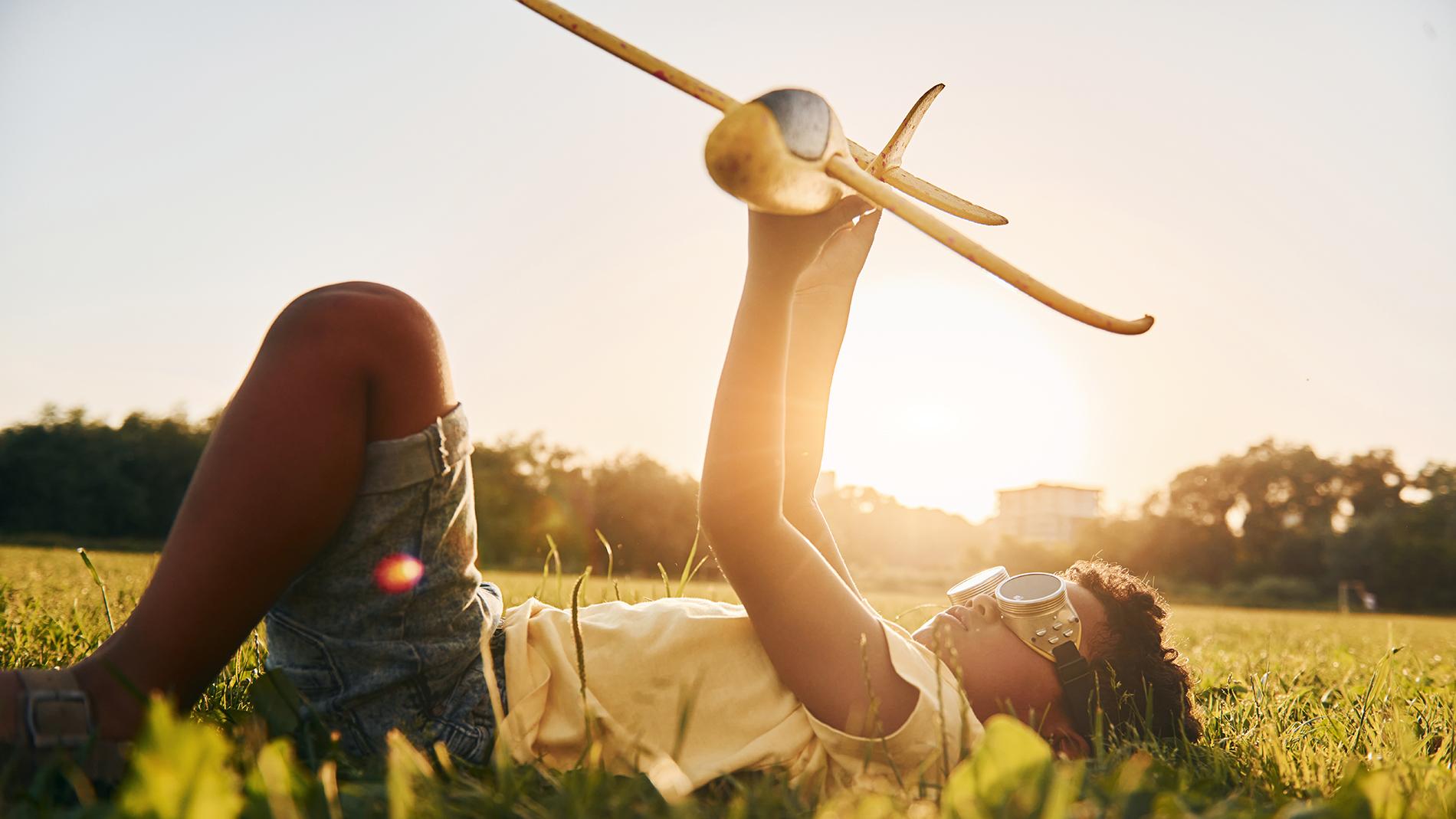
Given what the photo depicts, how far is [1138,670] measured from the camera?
1.80 metres

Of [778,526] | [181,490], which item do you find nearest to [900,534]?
[181,490]

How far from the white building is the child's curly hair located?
170 ft

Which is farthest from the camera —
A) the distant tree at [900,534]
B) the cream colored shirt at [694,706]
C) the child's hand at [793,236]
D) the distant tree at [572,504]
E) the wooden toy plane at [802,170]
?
the distant tree at [900,534]

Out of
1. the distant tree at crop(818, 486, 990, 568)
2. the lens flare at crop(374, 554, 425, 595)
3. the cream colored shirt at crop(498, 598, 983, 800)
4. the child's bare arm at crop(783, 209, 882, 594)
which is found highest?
the child's bare arm at crop(783, 209, 882, 594)

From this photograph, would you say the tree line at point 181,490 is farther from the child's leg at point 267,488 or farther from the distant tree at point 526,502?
the child's leg at point 267,488

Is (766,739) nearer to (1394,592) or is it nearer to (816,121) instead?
(816,121)

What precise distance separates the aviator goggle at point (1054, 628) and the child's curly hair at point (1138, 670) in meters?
0.05

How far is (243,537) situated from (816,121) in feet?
3.47

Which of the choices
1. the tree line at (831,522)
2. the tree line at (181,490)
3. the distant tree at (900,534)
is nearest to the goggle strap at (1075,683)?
the tree line at (831,522)

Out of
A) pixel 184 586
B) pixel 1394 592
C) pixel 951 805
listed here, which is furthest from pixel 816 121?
pixel 1394 592

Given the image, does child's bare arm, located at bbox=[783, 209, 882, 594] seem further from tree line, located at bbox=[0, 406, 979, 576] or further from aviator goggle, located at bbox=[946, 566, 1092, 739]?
tree line, located at bbox=[0, 406, 979, 576]

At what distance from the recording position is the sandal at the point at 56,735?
39.8 inches

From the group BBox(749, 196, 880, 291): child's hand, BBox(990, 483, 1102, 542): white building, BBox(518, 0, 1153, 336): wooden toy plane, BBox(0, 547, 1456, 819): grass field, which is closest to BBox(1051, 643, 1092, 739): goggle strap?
BBox(0, 547, 1456, 819): grass field

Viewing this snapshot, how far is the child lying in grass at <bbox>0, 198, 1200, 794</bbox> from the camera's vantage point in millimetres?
1100
